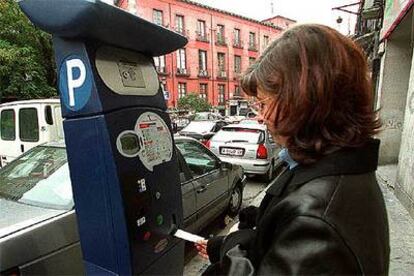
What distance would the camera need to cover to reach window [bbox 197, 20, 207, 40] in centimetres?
3412

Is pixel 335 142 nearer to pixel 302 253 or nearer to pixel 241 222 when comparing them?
pixel 302 253

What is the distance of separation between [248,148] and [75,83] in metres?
6.41

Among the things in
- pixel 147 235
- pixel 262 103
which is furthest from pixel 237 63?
pixel 262 103

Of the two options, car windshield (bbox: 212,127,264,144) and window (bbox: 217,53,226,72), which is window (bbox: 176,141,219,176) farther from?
window (bbox: 217,53,226,72)

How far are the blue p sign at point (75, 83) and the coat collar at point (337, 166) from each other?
0.90 metres

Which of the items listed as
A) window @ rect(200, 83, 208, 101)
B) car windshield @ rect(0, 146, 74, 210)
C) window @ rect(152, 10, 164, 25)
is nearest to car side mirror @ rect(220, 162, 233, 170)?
car windshield @ rect(0, 146, 74, 210)

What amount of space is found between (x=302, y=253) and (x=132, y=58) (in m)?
1.26

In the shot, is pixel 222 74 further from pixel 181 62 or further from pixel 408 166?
pixel 408 166

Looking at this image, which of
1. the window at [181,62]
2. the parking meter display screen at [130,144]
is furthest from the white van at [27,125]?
the window at [181,62]

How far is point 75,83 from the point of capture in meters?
1.53

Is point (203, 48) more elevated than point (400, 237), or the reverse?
point (203, 48)

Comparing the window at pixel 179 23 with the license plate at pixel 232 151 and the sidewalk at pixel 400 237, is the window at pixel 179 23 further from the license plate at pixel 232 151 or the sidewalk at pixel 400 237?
the sidewalk at pixel 400 237

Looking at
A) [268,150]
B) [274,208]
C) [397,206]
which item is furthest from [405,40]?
[274,208]

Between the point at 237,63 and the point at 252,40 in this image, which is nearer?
the point at 237,63
